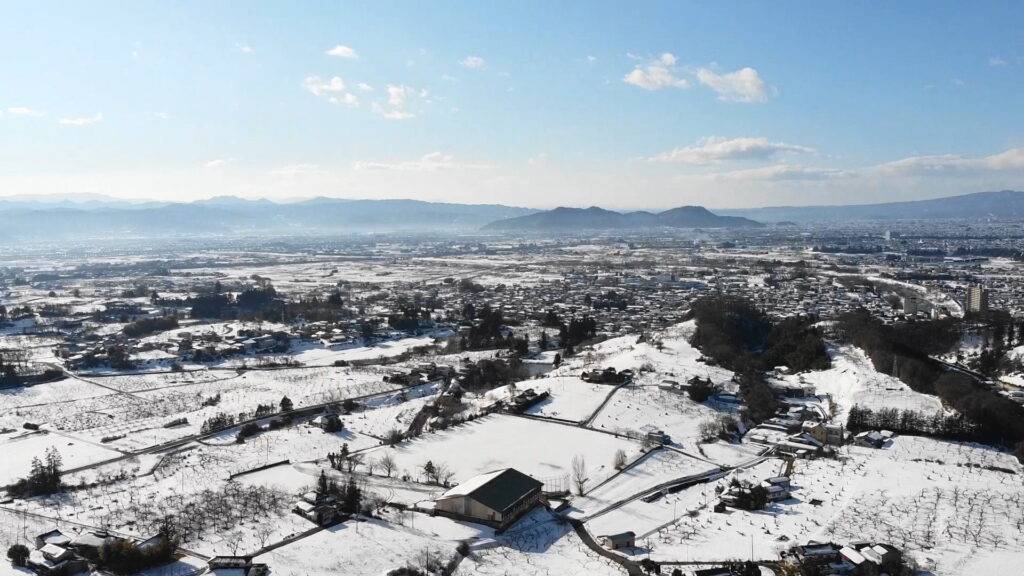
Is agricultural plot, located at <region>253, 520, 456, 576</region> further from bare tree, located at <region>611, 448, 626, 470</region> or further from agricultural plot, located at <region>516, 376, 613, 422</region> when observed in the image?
agricultural plot, located at <region>516, 376, 613, 422</region>

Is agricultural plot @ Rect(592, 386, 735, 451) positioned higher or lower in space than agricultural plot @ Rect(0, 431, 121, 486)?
higher

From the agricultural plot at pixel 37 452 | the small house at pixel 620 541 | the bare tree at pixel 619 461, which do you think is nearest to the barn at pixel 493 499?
the small house at pixel 620 541

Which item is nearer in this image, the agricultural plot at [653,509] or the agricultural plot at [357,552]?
the agricultural plot at [357,552]

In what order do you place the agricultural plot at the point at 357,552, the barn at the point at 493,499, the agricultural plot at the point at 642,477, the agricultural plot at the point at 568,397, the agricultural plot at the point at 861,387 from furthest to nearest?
1. the agricultural plot at the point at 568,397
2. the agricultural plot at the point at 861,387
3. the agricultural plot at the point at 642,477
4. the barn at the point at 493,499
5. the agricultural plot at the point at 357,552

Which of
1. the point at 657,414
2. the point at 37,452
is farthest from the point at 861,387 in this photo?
the point at 37,452

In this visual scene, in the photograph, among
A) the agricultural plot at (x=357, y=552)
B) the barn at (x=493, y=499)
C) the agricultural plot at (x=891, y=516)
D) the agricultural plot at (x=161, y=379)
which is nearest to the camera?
the agricultural plot at (x=357, y=552)

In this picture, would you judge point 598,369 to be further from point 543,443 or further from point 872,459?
point 872,459

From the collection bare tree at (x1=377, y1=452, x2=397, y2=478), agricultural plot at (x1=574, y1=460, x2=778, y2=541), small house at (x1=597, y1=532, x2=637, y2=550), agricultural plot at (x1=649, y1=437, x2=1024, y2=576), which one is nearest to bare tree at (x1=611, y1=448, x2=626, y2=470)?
agricultural plot at (x1=574, y1=460, x2=778, y2=541)

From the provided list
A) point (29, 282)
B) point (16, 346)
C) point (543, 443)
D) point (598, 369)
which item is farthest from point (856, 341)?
point (29, 282)

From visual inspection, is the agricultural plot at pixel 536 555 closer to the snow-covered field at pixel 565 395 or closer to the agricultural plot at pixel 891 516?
the agricultural plot at pixel 891 516
